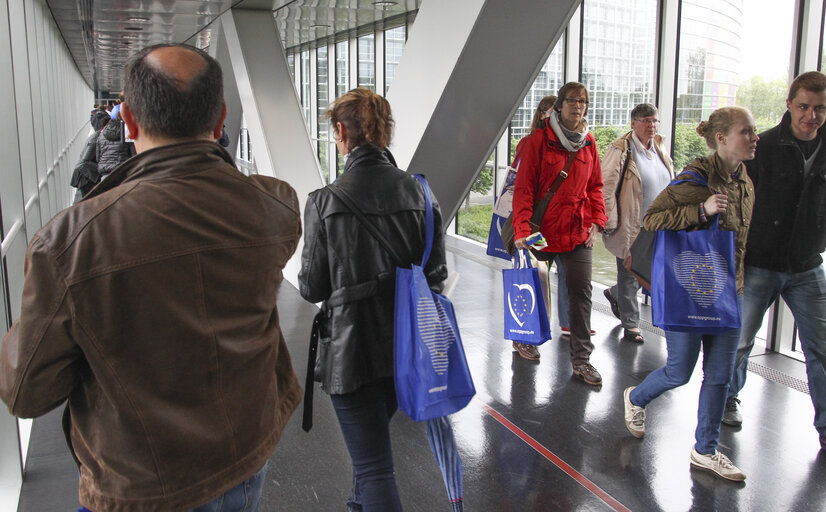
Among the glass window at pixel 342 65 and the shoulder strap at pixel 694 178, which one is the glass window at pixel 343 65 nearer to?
the glass window at pixel 342 65

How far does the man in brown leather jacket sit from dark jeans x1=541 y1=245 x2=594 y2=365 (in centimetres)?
368

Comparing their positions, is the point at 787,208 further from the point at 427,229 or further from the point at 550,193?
the point at 427,229

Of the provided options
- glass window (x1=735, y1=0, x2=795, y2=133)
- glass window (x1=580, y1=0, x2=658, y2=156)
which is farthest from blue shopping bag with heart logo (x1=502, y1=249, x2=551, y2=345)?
glass window (x1=580, y1=0, x2=658, y2=156)

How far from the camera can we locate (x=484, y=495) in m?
3.46

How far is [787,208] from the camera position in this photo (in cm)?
385

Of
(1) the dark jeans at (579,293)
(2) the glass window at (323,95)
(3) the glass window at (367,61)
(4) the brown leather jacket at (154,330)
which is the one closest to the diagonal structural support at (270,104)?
(1) the dark jeans at (579,293)

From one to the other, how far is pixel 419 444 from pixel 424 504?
0.68m

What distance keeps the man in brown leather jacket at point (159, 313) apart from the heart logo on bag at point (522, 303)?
2807 mm

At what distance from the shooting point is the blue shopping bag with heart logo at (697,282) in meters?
3.41

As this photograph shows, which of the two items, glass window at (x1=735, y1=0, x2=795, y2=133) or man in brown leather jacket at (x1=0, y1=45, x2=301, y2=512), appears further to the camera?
glass window at (x1=735, y1=0, x2=795, y2=133)

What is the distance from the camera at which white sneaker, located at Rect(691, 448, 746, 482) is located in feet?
11.8

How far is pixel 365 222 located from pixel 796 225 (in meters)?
2.57

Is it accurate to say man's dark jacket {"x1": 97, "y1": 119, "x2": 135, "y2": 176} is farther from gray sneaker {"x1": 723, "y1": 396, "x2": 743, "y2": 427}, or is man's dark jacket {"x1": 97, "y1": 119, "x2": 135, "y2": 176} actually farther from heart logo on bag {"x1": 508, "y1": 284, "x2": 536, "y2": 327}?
gray sneaker {"x1": 723, "y1": 396, "x2": 743, "y2": 427}

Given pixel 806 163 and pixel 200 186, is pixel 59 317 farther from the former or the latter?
pixel 806 163
